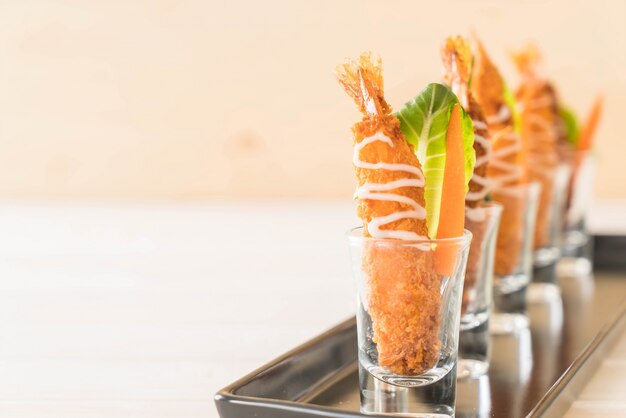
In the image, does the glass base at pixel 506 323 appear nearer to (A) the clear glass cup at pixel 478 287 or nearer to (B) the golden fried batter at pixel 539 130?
(A) the clear glass cup at pixel 478 287

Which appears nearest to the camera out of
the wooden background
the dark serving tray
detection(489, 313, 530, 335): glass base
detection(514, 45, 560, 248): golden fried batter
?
the dark serving tray

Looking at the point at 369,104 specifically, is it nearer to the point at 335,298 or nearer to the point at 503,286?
the point at 503,286

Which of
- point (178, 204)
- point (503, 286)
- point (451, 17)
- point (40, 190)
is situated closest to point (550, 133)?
point (503, 286)

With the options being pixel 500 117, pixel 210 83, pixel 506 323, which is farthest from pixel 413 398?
pixel 210 83

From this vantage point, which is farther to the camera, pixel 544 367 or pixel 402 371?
pixel 544 367

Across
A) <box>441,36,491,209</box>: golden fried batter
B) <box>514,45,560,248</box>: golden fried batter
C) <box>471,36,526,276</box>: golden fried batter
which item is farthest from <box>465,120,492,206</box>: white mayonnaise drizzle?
<box>514,45,560,248</box>: golden fried batter

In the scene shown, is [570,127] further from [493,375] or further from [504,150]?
[493,375]

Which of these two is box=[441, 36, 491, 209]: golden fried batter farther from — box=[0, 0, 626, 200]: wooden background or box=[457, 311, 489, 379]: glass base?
box=[0, 0, 626, 200]: wooden background
